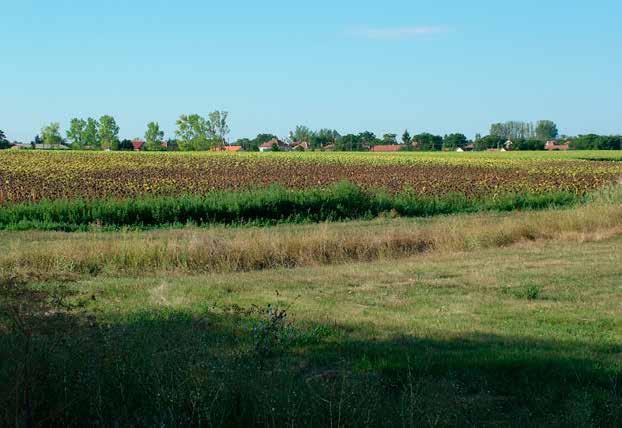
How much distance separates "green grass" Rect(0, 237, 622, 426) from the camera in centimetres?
558

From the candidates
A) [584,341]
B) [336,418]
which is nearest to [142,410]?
[336,418]

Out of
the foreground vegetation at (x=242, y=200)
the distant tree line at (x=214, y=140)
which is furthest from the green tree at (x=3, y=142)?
the foreground vegetation at (x=242, y=200)

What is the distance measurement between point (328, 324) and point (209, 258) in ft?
20.0

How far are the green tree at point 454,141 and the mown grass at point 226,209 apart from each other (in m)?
102

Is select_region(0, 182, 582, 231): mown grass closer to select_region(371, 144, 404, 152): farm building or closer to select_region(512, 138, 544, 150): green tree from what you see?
select_region(512, 138, 544, 150): green tree

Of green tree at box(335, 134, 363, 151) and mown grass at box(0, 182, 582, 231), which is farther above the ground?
green tree at box(335, 134, 363, 151)

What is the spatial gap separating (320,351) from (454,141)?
416 ft

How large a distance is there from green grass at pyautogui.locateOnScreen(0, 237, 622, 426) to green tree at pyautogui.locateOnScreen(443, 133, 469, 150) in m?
120

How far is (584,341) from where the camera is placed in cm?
880

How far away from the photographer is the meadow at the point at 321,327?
18.5ft

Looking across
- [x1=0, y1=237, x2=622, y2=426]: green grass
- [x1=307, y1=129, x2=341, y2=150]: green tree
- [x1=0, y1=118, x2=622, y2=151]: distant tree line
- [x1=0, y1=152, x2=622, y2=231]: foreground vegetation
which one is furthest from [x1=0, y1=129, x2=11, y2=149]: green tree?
[x1=0, y1=237, x2=622, y2=426]: green grass

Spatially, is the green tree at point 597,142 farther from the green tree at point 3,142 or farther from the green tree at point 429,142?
the green tree at point 3,142

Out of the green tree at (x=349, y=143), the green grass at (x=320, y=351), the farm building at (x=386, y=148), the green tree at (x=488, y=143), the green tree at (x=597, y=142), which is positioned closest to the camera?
the green grass at (x=320, y=351)

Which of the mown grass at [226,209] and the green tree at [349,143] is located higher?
the green tree at [349,143]
